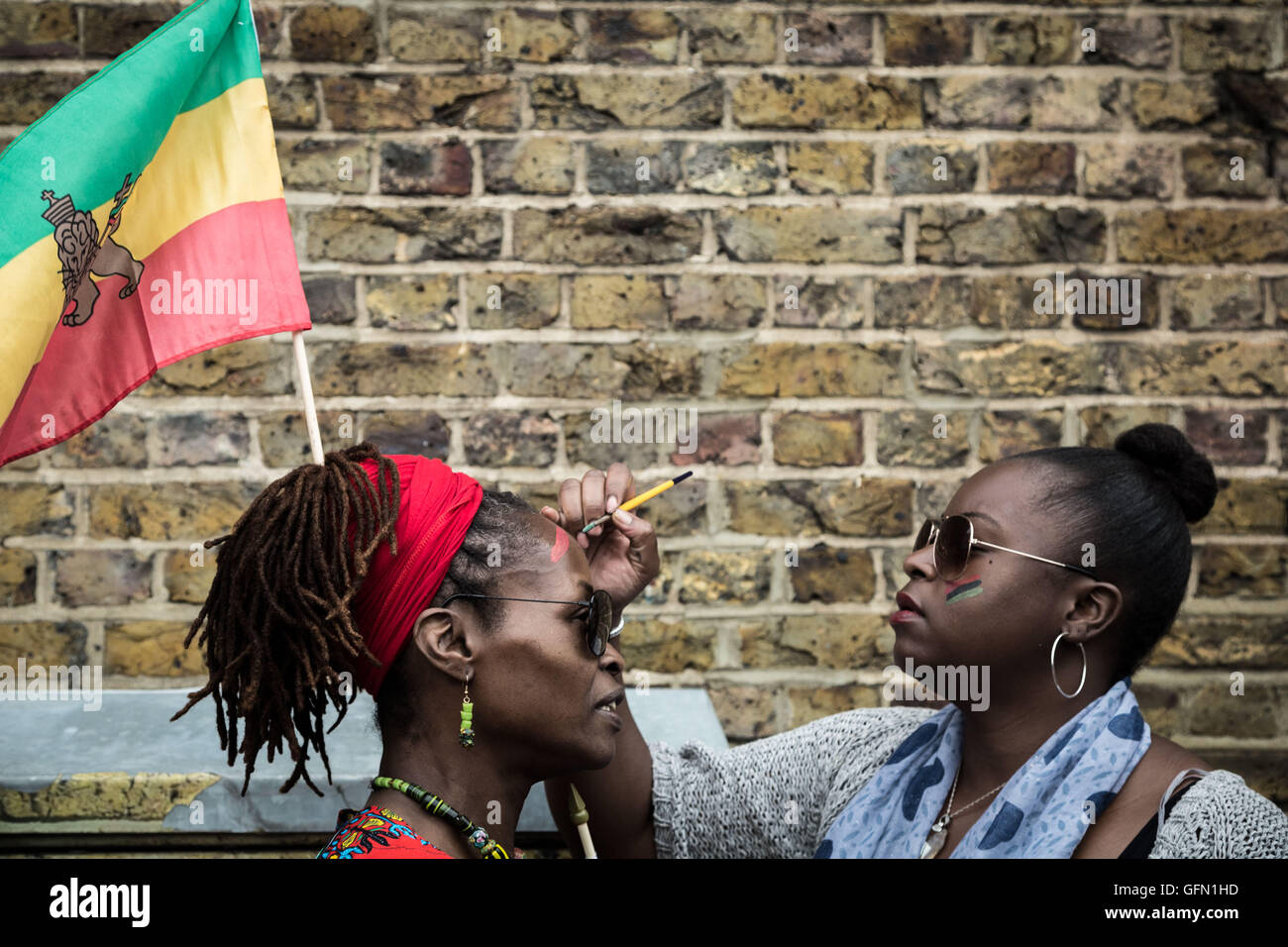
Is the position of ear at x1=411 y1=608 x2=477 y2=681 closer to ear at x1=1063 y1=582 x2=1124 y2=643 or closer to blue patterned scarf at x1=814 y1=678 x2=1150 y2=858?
blue patterned scarf at x1=814 y1=678 x2=1150 y2=858

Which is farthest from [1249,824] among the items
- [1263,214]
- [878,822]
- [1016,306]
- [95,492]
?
[95,492]

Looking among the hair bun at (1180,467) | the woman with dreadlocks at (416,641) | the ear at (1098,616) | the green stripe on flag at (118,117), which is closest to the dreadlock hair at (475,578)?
the woman with dreadlocks at (416,641)

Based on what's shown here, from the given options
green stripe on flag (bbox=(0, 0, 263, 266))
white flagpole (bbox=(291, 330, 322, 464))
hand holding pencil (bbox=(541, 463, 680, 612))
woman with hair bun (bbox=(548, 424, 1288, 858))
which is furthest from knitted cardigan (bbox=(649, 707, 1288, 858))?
green stripe on flag (bbox=(0, 0, 263, 266))

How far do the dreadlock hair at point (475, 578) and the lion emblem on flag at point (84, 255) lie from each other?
29.2 inches

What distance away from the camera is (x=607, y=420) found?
3.18 meters

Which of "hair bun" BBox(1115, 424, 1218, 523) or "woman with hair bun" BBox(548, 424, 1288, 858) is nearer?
"woman with hair bun" BBox(548, 424, 1288, 858)

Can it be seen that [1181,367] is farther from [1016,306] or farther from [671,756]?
[671,756]

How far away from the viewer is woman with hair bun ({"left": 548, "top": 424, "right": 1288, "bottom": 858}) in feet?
6.47

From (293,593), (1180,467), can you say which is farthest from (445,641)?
(1180,467)

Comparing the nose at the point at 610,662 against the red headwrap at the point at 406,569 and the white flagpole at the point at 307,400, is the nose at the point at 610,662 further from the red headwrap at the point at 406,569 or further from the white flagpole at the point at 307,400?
the white flagpole at the point at 307,400

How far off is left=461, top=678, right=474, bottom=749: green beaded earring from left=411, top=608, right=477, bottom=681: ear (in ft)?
0.09

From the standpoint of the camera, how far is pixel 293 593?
1788 millimetres

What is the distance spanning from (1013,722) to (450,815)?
103 centimetres

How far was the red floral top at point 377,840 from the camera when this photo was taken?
172 cm
